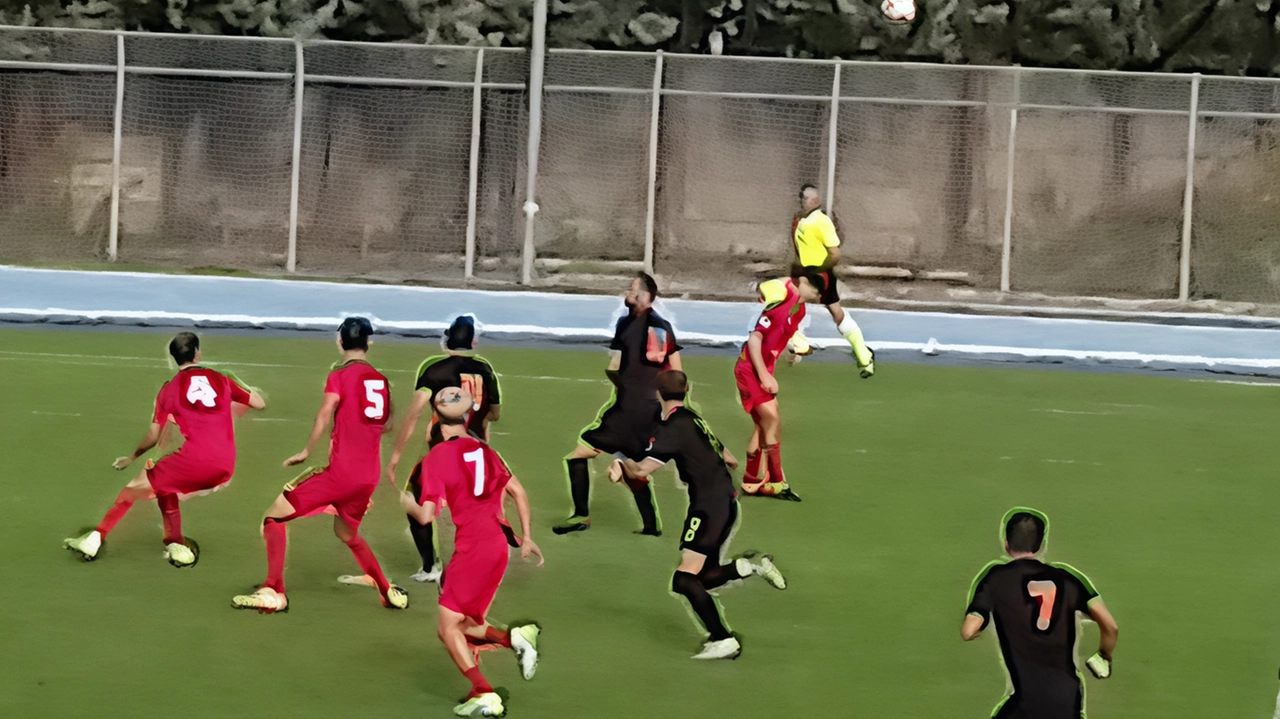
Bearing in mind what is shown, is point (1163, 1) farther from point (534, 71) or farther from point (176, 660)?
point (176, 660)

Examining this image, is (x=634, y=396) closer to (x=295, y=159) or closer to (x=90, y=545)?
(x=90, y=545)

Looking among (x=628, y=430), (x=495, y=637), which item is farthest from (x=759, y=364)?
(x=495, y=637)

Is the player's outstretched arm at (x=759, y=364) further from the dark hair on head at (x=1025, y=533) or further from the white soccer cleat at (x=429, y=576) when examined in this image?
the dark hair on head at (x=1025, y=533)

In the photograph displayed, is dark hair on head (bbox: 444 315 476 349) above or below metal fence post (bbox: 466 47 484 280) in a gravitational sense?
below

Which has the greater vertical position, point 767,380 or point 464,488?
point 767,380

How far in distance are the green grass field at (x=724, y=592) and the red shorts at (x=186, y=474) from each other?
1.82 ft

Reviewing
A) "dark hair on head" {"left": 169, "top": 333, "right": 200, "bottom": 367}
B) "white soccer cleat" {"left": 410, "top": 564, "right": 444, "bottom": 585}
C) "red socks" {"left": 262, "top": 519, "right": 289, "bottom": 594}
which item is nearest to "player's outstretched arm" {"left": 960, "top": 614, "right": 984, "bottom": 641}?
"red socks" {"left": 262, "top": 519, "right": 289, "bottom": 594}

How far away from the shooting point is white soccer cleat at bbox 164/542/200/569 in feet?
35.7

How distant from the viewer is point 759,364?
1257 cm

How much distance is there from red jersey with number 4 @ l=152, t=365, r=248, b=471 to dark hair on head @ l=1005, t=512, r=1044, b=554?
4.87 metres

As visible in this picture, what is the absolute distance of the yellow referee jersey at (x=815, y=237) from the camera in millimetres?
19109

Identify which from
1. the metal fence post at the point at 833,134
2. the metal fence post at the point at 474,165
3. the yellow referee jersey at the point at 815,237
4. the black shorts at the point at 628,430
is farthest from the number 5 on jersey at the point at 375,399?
the metal fence post at the point at 833,134

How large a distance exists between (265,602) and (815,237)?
33.9 feet

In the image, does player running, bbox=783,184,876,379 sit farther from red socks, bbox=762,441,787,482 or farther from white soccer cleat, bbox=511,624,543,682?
white soccer cleat, bbox=511,624,543,682
